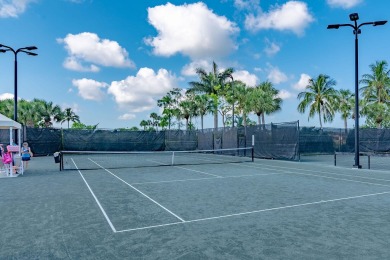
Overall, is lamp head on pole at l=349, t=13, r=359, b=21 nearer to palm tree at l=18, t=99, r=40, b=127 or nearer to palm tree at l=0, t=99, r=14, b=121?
palm tree at l=18, t=99, r=40, b=127

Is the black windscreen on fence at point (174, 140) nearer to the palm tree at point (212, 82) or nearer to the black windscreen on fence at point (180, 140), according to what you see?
the black windscreen on fence at point (180, 140)

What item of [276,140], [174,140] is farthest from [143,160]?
[174,140]

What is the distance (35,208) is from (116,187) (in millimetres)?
3049

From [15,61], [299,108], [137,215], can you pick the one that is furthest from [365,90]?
[137,215]

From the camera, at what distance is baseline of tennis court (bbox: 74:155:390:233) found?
6027mm

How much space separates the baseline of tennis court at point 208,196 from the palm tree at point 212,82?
3754 centimetres

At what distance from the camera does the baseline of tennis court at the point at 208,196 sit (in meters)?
6.03

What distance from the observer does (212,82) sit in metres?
48.6

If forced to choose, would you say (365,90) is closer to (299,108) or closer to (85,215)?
(299,108)

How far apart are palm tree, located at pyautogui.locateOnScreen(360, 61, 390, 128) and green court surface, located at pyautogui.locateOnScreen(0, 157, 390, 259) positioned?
39936 millimetres

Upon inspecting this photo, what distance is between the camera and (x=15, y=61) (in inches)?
751

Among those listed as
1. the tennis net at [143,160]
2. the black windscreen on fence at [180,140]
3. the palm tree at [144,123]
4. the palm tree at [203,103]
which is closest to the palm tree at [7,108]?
the tennis net at [143,160]

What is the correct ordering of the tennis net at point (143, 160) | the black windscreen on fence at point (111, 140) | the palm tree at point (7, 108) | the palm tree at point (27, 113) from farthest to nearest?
the palm tree at point (7, 108), the palm tree at point (27, 113), the black windscreen on fence at point (111, 140), the tennis net at point (143, 160)

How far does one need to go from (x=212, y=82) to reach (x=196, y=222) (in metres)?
44.0
